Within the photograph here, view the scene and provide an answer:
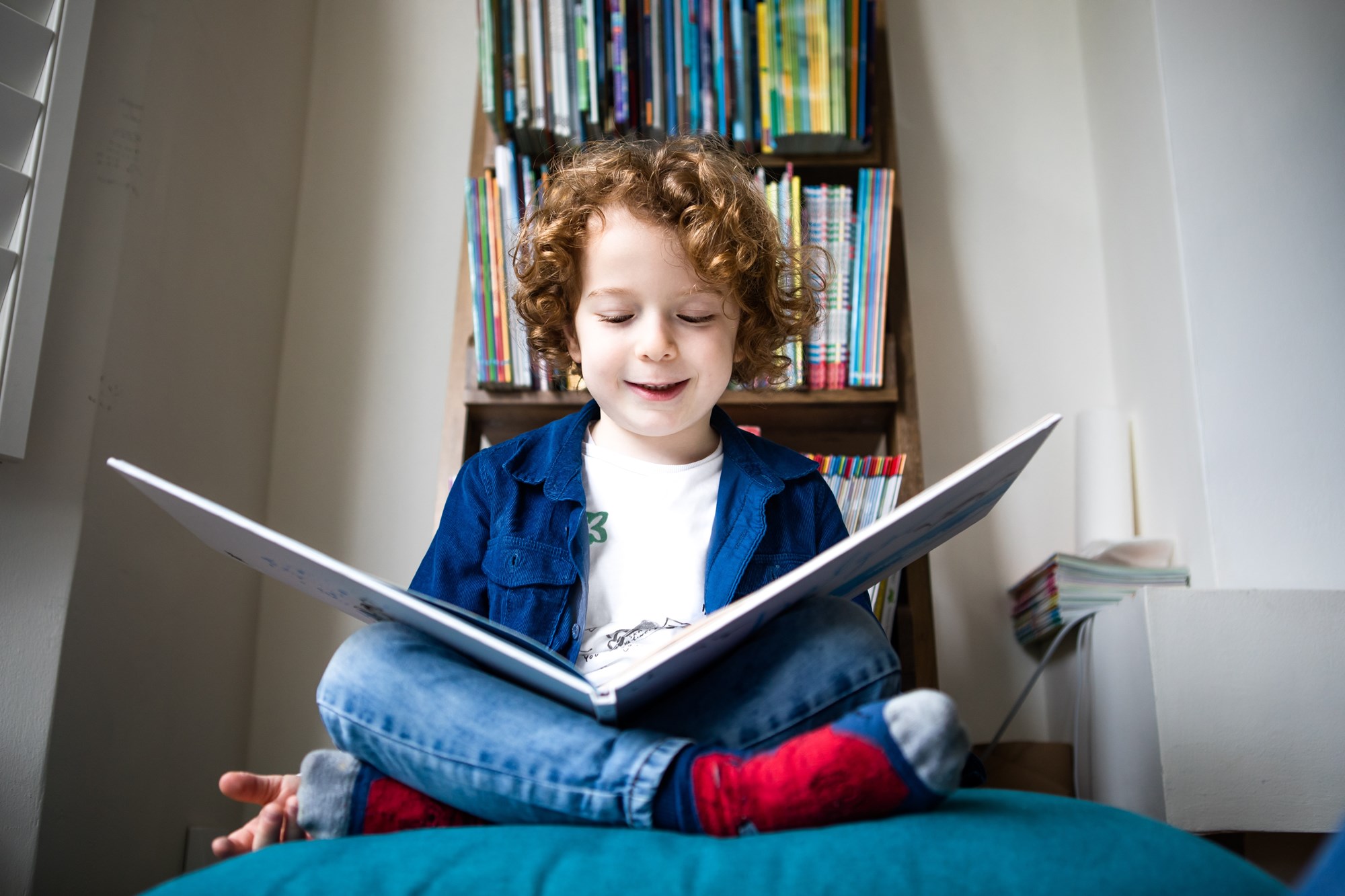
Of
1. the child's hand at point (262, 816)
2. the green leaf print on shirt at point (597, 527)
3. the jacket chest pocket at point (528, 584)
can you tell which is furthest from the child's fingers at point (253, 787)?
the green leaf print on shirt at point (597, 527)

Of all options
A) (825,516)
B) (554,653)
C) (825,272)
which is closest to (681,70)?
(825,272)

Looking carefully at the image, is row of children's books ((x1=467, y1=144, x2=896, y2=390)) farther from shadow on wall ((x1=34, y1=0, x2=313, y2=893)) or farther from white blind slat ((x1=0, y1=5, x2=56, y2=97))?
white blind slat ((x1=0, y1=5, x2=56, y2=97))

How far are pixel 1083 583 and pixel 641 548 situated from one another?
0.66m

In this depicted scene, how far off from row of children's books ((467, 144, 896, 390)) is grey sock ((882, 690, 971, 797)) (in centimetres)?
87

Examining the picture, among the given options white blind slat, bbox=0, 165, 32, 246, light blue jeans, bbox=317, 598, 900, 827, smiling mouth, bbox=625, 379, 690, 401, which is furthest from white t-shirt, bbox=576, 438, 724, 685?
white blind slat, bbox=0, 165, 32, 246

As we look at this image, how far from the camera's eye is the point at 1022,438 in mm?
699

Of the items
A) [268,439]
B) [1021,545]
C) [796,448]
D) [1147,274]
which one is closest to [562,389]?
[796,448]

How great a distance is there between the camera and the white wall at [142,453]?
40.7 inches

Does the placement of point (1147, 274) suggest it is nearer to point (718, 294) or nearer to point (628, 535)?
point (718, 294)

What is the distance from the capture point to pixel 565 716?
2.15ft

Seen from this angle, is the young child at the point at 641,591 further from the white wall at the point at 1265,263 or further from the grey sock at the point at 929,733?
the white wall at the point at 1265,263

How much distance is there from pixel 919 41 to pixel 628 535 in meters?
1.20

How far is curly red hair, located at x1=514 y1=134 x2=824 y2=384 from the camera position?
3.53 feet

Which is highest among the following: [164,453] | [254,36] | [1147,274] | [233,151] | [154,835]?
[254,36]
